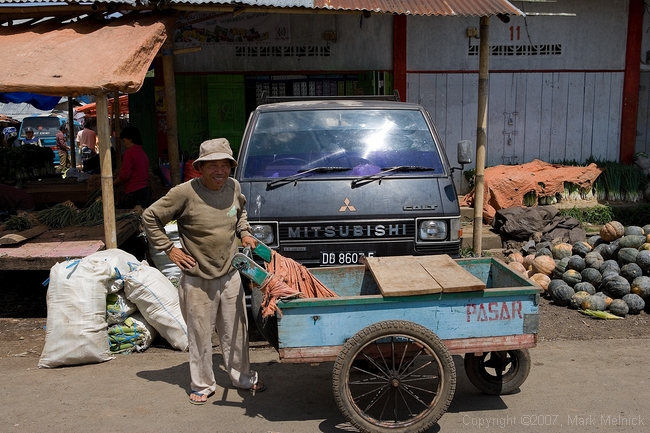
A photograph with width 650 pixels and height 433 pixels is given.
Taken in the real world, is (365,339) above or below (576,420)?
above

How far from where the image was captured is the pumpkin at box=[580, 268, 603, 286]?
21.7ft

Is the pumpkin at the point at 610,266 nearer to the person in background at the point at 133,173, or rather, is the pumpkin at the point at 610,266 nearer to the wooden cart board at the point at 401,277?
the wooden cart board at the point at 401,277

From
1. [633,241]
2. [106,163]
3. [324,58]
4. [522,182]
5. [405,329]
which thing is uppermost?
[324,58]

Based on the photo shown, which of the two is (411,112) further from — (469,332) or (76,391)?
(76,391)

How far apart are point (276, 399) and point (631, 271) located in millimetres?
4064

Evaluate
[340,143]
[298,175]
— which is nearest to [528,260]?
[340,143]

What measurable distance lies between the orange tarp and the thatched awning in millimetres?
4933

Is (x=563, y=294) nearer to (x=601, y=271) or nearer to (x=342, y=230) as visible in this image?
(x=601, y=271)

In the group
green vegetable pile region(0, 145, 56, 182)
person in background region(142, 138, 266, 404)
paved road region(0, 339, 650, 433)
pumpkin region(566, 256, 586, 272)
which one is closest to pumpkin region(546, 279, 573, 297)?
pumpkin region(566, 256, 586, 272)

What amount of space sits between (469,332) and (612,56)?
333 inches

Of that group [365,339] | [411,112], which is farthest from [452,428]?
[411,112]

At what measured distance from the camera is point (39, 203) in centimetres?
918

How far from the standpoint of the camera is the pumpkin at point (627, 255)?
6.65m

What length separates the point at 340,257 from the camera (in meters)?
5.23
